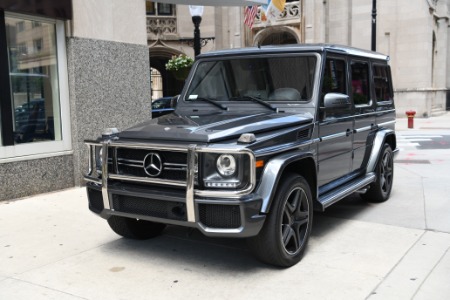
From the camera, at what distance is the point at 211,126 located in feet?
14.1

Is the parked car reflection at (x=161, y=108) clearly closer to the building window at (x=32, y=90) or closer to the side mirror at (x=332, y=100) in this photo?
the building window at (x=32, y=90)

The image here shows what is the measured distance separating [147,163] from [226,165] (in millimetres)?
746

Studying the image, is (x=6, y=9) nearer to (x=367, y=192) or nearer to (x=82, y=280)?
(x=82, y=280)

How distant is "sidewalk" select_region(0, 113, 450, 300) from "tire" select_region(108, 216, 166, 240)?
106mm

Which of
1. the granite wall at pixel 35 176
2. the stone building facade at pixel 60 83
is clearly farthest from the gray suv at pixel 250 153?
the stone building facade at pixel 60 83

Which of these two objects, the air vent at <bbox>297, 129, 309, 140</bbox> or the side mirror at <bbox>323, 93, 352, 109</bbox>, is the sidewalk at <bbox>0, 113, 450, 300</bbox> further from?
the side mirror at <bbox>323, 93, 352, 109</bbox>

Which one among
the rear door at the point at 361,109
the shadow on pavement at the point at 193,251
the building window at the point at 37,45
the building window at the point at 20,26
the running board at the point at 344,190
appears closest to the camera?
the shadow on pavement at the point at 193,251

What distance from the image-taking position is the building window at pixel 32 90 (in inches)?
277

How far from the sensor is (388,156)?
7004mm

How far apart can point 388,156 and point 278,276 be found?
3.54 m

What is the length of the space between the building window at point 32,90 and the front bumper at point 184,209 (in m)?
3.36

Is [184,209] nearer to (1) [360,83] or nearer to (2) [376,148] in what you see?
(1) [360,83]

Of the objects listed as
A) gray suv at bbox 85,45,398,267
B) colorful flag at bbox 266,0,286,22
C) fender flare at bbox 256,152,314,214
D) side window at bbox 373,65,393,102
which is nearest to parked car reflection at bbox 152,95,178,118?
colorful flag at bbox 266,0,286,22

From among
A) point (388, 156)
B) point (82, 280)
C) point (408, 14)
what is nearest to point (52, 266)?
point (82, 280)
